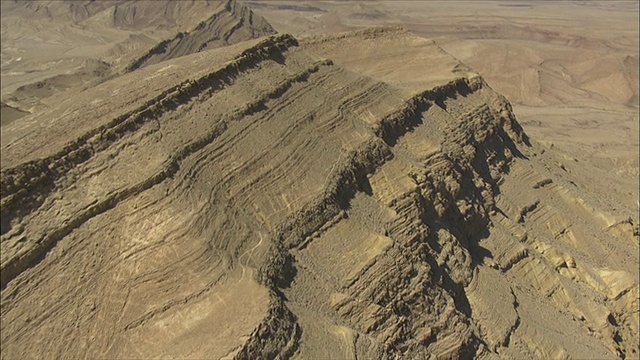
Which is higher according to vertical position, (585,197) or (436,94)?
(436,94)

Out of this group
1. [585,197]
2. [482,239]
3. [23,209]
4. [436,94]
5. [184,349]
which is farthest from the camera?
[585,197]

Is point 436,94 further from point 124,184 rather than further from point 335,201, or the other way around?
point 124,184

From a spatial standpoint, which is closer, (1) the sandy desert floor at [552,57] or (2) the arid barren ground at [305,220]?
(2) the arid barren ground at [305,220]

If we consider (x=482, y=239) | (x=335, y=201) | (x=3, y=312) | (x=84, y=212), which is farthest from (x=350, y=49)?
(x=3, y=312)

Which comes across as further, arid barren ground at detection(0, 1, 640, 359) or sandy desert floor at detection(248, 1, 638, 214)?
sandy desert floor at detection(248, 1, 638, 214)

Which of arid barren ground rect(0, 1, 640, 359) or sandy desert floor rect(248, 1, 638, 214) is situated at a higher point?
arid barren ground rect(0, 1, 640, 359)

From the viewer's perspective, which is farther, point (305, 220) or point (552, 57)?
point (552, 57)

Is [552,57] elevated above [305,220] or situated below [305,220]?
below

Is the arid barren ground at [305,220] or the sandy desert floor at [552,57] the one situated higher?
the arid barren ground at [305,220]
